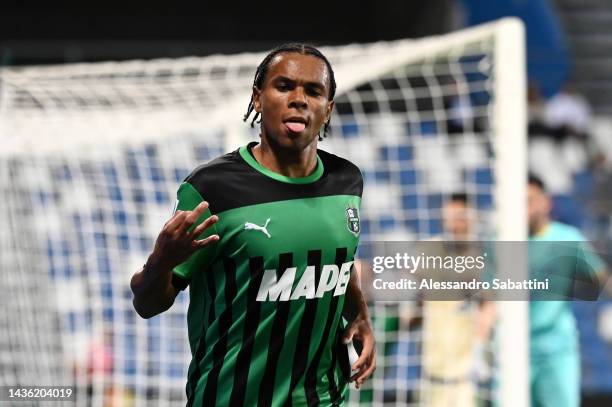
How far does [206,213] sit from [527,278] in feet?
7.29

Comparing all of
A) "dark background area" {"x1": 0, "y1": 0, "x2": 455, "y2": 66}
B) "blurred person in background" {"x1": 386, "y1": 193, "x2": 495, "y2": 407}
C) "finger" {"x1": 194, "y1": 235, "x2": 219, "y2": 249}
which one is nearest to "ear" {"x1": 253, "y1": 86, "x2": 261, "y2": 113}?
→ "finger" {"x1": 194, "y1": 235, "x2": 219, "y2": 249}

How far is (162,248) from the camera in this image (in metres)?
2.02

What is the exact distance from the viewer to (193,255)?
2127 mm

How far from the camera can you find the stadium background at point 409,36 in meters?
8.07

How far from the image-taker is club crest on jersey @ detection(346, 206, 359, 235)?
7.57ft

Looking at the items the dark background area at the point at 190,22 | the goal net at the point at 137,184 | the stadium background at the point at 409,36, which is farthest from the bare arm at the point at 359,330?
the dark background area at the point at 190,22

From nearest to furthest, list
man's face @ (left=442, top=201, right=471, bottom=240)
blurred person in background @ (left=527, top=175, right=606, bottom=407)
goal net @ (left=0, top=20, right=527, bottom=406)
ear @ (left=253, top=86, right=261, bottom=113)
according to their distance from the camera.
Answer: ear @ (left=253, top=86, right=261, bottom=113)
goal net @ (left=0, top=20, right=527, bottom=406)
man's face @ (left=442, top=201, right=471, bottom=240)
blurred person in background @ (left=527, top=175, right=606, bottom=407)

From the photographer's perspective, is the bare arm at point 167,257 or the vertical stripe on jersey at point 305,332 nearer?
the bare arm at point 167,257

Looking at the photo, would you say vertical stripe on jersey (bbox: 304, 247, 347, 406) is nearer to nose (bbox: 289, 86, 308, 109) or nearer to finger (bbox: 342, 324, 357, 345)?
finger (bbox: 342, 324, 357, 345)

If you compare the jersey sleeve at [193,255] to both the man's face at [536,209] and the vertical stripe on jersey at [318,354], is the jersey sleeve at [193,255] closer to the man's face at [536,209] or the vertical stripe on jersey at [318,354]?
the vertical stripe on jersey at [318,354]

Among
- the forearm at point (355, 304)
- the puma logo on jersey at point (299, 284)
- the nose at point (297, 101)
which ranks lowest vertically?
the forearm at point (355, 304)

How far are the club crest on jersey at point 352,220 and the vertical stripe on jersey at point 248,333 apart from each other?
24cm

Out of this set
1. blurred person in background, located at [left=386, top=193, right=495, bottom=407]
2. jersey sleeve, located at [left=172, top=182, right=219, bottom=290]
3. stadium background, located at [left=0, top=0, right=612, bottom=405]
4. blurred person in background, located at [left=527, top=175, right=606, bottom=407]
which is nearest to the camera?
jersey sleeve, located at [left=172, top=182, right=219, bottom=290]

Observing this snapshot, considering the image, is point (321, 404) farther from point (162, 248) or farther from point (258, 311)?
point (162, 248)
